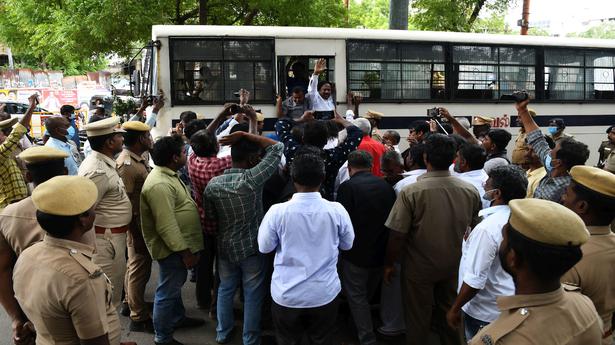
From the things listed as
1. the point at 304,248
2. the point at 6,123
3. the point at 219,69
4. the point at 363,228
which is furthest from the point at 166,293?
the point at 219,69

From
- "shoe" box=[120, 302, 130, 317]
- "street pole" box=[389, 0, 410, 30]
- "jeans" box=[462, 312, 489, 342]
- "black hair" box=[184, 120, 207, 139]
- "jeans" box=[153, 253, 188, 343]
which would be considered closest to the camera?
"jeans" box=[462, 312, 489, 342]

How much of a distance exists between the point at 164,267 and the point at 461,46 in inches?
285

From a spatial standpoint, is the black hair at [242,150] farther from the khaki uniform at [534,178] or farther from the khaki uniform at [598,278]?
the khaki uniform at [534,178]

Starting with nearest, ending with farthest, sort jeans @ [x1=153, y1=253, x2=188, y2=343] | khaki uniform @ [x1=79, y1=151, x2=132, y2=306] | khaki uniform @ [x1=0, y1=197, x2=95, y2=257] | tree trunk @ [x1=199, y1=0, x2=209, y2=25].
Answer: khaki uniform @ [x1=0, y1=197, x2=95, y2=257] → khaki uniform @ [x1=79, y1=151, x2=132, y2=306] → jeans @ [x1=153, y1=253, x2=188, y2=343] → tree trunk @ [x1=199, y1=0, x2=209, y2=25]

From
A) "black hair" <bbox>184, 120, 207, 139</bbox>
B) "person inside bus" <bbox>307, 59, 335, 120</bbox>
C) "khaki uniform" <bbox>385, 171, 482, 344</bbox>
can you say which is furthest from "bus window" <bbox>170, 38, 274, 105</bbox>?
"khaki uniform" <bbox>385, 171, 482, 344</bbox>

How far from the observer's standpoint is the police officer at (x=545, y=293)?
62.2 inches

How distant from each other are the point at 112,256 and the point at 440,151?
2.63 m

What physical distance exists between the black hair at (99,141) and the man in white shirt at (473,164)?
2859mm

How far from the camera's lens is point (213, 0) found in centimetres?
1260

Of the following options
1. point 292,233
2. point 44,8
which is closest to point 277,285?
point 292,233

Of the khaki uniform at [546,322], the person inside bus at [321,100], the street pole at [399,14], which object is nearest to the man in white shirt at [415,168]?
the khaki uniform at [546,322]

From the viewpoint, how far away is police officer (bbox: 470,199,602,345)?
5.18 feet

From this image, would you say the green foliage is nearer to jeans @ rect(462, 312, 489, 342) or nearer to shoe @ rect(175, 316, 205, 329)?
jeans @ rect(462, 312, 489, 342)

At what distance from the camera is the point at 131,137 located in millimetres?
4348
